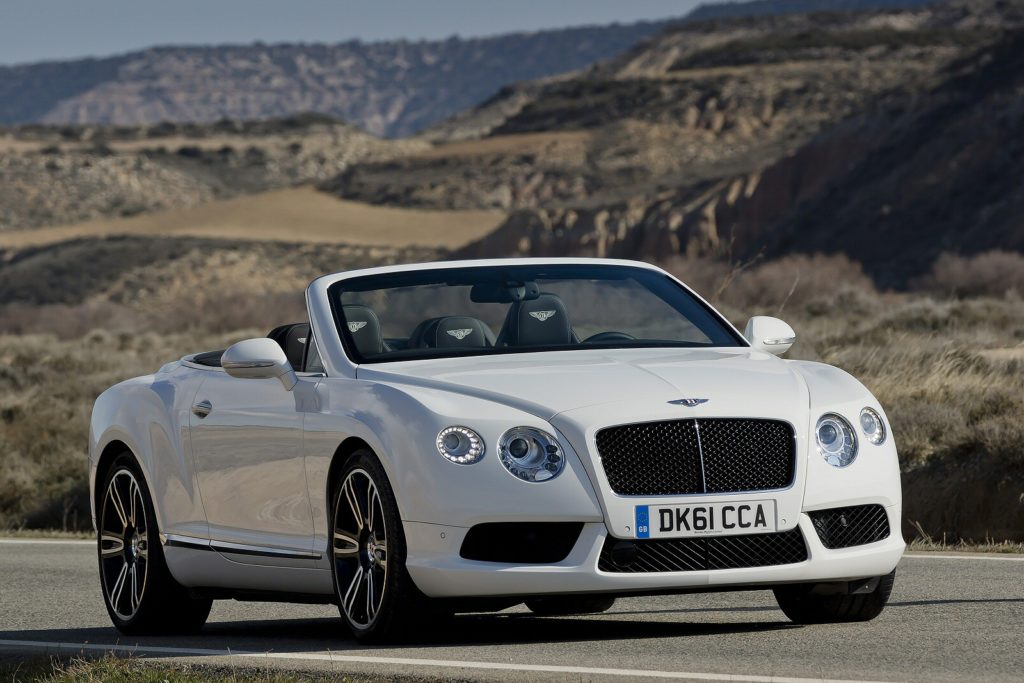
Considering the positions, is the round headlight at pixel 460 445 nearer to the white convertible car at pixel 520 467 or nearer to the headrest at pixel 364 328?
the white convertible car at pixel 520 467

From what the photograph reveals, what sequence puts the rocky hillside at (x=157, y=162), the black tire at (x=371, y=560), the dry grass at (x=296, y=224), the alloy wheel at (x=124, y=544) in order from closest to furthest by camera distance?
the black tire at (x=371, y=560) < the alloy wheel at (x=124, y=544) < the dry grass at (x=296, y=224) < the rocky hillside at (x=157, y=162)

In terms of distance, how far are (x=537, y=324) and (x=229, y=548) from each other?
1677 mm

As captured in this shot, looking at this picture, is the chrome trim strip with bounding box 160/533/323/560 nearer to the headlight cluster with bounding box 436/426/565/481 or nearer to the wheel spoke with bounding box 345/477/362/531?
the wheel spoke with bounding box 345/477/362/531

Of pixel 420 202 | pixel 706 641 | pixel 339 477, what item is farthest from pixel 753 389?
pixel 420 202

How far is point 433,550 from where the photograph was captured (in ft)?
22.4

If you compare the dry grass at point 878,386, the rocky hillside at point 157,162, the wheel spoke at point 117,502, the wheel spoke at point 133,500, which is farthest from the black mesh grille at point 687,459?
the rocky hillside at point 157,162

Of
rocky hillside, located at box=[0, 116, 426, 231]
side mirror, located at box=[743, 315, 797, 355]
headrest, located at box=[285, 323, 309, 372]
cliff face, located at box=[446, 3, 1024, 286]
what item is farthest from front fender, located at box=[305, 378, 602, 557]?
rocky hillside, located at box=[0, 116, 426, 231]

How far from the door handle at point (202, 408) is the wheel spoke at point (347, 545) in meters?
1.32

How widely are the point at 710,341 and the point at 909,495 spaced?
6.15m

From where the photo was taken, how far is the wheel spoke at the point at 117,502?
30.0ft

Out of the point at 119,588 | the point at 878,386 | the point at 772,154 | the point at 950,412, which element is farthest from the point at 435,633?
the point at 772,154

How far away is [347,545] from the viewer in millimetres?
7355

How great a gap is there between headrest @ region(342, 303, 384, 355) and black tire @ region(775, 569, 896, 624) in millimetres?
1973

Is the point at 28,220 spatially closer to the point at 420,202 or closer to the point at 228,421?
the point at 420,202
